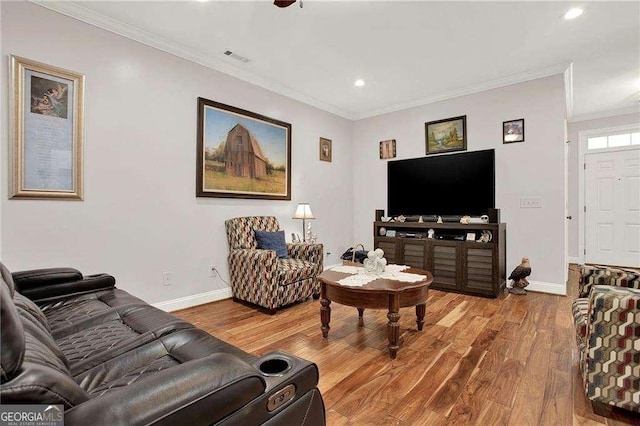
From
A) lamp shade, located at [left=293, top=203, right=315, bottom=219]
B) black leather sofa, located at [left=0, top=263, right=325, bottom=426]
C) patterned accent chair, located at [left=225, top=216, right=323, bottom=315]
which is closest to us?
black leather sofa, located at [left=0, top=263, right=325, bottom=426]

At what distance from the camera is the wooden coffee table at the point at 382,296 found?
223 cm

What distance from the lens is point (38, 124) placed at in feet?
7.96

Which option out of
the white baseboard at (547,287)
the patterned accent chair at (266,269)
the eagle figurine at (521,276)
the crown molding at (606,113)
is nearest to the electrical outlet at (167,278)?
the patterned accent chair at (266,269)

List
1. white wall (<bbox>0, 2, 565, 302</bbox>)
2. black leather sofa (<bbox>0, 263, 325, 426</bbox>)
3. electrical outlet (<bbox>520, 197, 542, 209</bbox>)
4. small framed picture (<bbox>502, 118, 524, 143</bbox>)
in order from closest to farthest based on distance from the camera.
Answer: black leather sofa (<bbox>0, 263, 325, 426</bbox>) → white wall (<bbox>0, 2, 565, 302</bbox>) → electrical outlet (<bbox>520, 197, 542, 209</bbox>) → small framed picture (<bbox>502, 118, 524, 143</bbox>)

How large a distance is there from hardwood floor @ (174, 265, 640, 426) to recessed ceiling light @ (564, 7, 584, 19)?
2770 millimetres

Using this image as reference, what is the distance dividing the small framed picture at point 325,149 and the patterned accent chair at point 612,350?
12.7 ft

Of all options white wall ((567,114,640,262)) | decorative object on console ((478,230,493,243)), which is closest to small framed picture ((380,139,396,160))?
decorative object on console ((478,230,493,243))

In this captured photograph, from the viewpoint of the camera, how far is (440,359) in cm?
219

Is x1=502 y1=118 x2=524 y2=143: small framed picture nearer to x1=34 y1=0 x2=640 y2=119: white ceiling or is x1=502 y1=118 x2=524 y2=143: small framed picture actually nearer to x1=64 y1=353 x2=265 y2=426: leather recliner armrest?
x1=34 y1=0 x2=640 y2=119: white ceiling

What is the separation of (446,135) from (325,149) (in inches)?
72.5

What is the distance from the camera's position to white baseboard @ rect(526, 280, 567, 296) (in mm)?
3762

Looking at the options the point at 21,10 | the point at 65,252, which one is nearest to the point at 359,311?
the point at 65,252

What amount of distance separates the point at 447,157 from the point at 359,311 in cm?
265

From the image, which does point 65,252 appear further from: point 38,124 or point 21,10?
point 21,10
